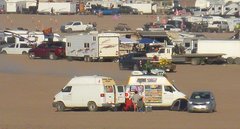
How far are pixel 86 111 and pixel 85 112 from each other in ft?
1.23

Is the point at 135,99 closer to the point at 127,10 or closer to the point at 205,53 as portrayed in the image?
the point at 205,53

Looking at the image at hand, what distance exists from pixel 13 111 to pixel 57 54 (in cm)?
2134

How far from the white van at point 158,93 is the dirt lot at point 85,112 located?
0.72 meters

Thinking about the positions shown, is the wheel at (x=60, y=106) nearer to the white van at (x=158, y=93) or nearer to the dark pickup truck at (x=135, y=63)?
the white van at (x=158, y=93)

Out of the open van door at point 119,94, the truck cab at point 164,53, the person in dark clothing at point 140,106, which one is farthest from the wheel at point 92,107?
the truck cab at point 164,53

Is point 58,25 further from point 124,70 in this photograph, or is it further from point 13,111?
point 13,111

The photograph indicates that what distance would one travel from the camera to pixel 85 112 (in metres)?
29.8

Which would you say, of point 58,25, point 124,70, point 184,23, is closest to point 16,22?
point 58,25

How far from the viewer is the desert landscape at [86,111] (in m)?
26.2

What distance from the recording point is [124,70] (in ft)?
144

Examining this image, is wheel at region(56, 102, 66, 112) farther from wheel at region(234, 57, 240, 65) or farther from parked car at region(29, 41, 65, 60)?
parked car at region(29, 41, 65, 60)

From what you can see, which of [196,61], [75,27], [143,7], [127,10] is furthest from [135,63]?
[143,7]

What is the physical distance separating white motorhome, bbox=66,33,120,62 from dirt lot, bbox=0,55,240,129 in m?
1.22

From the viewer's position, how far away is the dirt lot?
2622 centimetres
